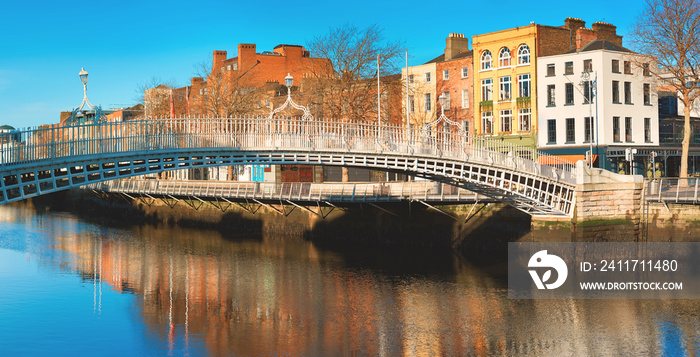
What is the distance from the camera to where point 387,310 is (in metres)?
25.2

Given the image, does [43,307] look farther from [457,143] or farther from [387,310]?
[457,143]

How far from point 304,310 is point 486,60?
1251 inches

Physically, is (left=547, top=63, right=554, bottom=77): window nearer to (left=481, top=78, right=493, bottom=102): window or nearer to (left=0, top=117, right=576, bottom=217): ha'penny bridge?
(left=481, top=78, right=493, bottom=102): window

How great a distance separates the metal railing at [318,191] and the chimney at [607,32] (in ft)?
68.9

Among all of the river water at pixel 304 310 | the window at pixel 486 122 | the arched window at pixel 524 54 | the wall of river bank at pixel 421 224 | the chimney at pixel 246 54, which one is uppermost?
the chimney at pixel 246 54

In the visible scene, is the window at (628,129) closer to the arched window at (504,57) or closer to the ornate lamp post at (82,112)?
the arched window at (504,57)

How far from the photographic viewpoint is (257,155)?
2927cm

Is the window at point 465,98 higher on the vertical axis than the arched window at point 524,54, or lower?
lower

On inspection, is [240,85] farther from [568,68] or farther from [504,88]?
[568,68]

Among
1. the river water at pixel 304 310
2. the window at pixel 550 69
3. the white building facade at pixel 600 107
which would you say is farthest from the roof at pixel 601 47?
the river water at pixel 304 310

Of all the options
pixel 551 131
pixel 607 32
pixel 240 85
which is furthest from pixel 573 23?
pixel 240 85

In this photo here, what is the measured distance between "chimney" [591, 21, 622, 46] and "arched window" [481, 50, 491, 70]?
766cm

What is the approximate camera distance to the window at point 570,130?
156 feet

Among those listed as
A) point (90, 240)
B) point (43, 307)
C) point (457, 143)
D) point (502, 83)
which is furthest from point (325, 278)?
point (502, 83)
